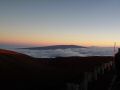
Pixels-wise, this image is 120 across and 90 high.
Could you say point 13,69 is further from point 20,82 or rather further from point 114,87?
point 114,87

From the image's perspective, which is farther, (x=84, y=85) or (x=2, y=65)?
(x=2, y=65)

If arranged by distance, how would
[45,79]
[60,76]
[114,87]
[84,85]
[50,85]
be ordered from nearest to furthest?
[84,85] < [114,87] < [50,85] < [45,79] < [60,76]

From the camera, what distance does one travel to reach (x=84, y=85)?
519 inches

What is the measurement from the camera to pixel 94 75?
58.5 feet

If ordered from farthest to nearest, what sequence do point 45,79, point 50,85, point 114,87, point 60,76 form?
1. point 60,76
2. point 45,79
3. point 50,85
4. point 114,87

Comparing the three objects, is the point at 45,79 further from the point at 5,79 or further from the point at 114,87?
the point at 114,87

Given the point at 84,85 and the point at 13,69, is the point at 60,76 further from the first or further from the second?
the point at 84,85

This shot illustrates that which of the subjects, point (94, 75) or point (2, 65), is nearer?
point (94, 75)

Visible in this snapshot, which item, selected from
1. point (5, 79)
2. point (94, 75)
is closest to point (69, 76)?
point (94, 75)

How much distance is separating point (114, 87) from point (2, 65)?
32.3 ft

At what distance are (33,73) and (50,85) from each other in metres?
3.95

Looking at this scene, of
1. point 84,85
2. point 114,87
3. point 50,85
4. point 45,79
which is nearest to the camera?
point 84,85

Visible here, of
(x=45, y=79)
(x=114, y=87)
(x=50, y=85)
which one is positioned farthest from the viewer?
(x=45, y=79)

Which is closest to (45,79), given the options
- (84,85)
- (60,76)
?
(60,76)
